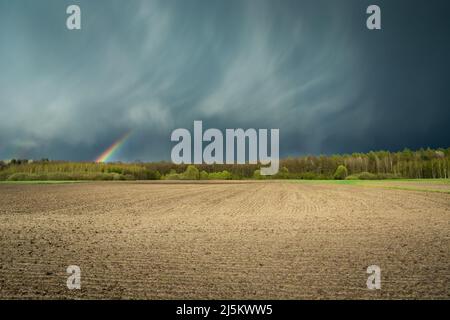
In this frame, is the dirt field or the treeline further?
the treeline

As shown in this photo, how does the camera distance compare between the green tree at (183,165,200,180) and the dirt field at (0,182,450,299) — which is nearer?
the dirt field at (0,182,450,299)

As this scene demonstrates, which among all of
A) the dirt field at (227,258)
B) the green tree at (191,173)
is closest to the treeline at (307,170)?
the green tree at (191,173)

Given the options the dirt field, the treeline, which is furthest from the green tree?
the dirt field

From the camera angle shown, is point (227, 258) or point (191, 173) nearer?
point (227, 258)

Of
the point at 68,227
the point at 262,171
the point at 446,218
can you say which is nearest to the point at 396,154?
the point at 262,171

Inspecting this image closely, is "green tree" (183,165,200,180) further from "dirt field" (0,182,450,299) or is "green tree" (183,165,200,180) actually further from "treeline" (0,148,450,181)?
"dirt field" (0,182,450,299)

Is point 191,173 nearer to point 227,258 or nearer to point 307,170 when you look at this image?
point 307,170

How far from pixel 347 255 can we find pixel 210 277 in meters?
5.12

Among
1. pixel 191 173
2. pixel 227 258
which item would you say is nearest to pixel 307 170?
pixel 191 173

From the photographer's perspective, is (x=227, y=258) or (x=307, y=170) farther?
(x=307, y=170)

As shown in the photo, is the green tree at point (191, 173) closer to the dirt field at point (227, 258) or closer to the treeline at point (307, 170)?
the treeline at point (307, 170)

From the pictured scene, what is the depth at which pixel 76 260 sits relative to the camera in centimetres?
1198
